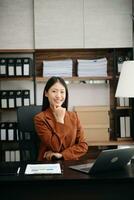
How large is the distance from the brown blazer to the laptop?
0.44 meters

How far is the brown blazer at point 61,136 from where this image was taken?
2.21 m

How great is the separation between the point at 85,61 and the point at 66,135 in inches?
64.2

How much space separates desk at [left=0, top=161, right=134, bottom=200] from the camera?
1.60m

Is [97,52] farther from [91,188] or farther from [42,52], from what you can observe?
[91,188]

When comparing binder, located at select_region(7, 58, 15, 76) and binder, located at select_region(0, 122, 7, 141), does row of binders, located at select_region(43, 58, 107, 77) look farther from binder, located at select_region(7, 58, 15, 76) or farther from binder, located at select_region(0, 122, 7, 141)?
binder, located at select_region(0, 122, 7, 141)

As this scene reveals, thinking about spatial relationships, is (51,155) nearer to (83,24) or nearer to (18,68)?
(18,68)

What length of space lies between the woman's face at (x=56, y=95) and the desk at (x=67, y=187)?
76cm

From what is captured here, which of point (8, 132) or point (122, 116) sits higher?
point (122, 116)

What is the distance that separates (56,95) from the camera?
7.57 ft

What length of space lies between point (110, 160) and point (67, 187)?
0.26m

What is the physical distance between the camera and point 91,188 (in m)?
1.63

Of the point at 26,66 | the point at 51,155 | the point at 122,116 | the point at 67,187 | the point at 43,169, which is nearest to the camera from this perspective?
the point at 67,187

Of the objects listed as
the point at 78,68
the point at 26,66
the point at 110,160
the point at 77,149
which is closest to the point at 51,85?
the point at 77,149

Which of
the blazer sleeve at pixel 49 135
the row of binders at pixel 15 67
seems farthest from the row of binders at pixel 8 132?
the blazer sleeve at pixel 49 135
